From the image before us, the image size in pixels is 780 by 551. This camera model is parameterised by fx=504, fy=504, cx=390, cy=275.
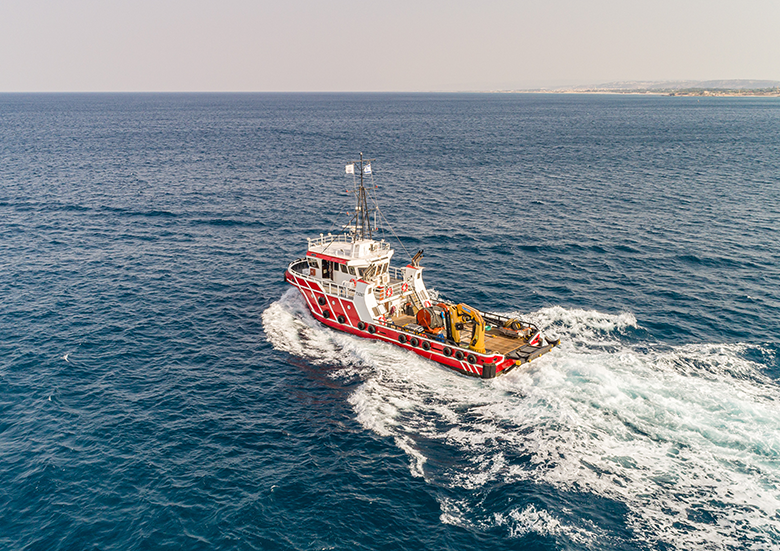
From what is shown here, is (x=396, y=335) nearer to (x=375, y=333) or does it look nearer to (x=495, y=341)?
(x=375, y=333)

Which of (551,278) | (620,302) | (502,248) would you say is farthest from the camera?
(502,248)

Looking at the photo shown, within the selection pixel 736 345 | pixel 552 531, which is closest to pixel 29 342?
pixel 552 531

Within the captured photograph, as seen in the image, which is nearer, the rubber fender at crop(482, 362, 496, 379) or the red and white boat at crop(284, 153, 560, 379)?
the rubber fender at crop(482, 362, 496, 379)

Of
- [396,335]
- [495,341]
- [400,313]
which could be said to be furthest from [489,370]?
[400,313]

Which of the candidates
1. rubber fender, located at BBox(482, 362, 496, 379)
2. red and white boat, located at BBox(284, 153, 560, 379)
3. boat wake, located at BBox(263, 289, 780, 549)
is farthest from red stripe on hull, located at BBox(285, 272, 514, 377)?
boat wake, located at BBox(263, 289, 780, 549)

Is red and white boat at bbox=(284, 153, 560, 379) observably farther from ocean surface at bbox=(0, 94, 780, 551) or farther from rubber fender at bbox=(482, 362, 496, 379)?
ocean surface at bbox=(0, 94, 780, 551)

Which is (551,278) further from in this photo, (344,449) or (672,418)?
(344,449)
